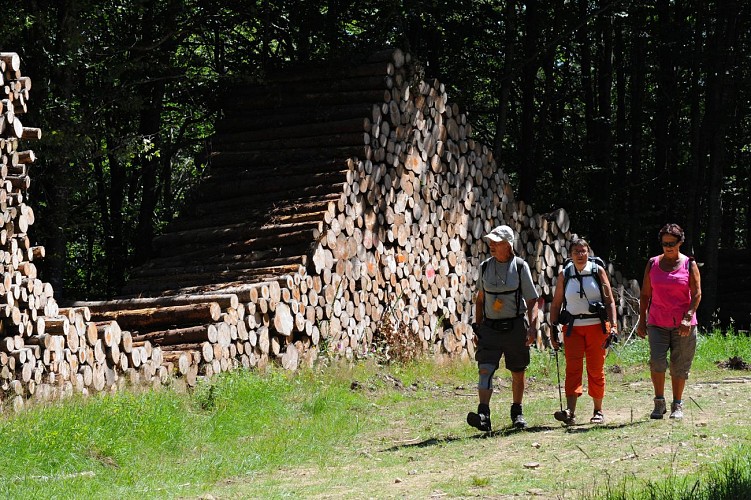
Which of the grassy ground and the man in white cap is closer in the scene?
the grassy ground

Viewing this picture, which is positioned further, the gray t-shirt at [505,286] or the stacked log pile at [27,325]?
the gray t-shirt at [505,286]

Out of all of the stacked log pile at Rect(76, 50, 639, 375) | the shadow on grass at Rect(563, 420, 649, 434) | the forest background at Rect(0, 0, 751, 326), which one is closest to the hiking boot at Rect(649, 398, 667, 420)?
the shadow on grass at Rect(563, 420, 649, 434)

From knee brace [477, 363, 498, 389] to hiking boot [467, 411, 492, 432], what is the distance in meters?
0.26

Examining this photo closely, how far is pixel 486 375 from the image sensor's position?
9203 mm

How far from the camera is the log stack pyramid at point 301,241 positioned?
376 inches

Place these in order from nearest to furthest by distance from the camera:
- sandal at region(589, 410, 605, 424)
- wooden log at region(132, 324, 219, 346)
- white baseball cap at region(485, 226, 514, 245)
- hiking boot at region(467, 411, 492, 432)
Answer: hiking boot at region(467, 411, 492, 432) → white baseball cap at region(485, 226, 514, 245) → sandal at region(589, 410, 605, 424) → wooden log at region(132, 324, 219, 346)

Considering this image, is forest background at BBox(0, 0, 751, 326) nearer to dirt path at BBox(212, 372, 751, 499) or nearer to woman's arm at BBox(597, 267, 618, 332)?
dirt path at BBox(212, 372, 751, 499)

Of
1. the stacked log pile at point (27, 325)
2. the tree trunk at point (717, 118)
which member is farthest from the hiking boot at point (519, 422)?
the tree trunk at point (717, 118)

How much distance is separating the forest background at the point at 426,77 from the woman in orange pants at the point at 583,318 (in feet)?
21.1

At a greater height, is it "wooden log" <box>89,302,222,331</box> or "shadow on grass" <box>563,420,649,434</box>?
"wooden log" <box>89,302,222,331</box>

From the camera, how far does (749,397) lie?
11062 mm

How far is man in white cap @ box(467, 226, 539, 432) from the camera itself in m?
9.16

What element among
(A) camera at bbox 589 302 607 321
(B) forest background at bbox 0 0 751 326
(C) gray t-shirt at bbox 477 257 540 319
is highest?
(B) forest background at bbox 0 0 751 326

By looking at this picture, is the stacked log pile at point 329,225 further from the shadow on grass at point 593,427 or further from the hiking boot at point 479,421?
the shadow on grass at point 593,427
